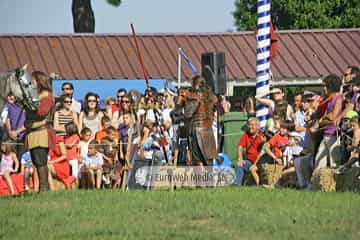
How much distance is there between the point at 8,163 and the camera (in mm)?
17969

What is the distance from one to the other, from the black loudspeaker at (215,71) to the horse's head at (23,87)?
14.9 feet

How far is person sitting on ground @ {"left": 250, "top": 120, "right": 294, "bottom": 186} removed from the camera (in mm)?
17812

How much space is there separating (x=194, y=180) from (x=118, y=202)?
3212mm

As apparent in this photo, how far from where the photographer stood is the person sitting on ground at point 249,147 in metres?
18.1

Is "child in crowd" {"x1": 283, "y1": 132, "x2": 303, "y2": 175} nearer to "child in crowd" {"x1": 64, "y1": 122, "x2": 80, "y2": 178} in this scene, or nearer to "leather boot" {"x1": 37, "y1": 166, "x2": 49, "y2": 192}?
"child in crowd" {"x1": 64, "y1": 122, "x2": 80, "y2": 178}

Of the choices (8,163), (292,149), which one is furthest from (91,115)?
(292,149)

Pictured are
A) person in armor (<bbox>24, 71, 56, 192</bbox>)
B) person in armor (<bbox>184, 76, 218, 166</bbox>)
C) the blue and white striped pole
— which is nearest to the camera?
person in armor (<bbox>24, 71, 56, 192</bbox>)

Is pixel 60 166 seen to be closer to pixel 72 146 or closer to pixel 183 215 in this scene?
pixel 72 146

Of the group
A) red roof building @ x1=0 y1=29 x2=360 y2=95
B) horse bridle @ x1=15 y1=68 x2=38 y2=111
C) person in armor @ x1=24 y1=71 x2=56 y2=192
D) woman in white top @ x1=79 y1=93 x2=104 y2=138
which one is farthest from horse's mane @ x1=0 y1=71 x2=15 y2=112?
red roof building @ x1=0 y1=29 x2=360 y2=95

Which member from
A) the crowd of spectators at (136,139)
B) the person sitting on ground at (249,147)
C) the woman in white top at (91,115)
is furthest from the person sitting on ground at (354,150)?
the woman in white top at (91,115)

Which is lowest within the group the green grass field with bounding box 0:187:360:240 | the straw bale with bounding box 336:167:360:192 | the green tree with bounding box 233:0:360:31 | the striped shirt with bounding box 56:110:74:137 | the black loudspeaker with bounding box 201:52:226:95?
the green grass field with bounding box 0:187:360:240

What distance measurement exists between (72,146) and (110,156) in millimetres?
696

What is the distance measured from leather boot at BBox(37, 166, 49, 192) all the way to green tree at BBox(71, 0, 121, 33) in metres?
25.2

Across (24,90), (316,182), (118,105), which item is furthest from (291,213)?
(118,105)
